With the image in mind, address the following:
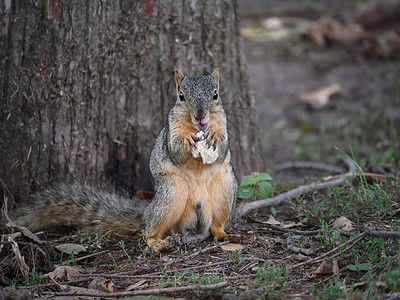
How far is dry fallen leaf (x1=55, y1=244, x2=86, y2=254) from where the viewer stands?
317 cm

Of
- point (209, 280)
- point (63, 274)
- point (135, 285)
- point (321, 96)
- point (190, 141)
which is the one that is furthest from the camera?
point (321, 96)

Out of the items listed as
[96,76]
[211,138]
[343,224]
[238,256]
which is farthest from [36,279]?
[343,224]

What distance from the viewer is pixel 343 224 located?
313cm

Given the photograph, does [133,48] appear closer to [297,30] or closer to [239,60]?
[239,60]

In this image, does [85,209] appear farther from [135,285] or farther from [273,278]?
[273,278]

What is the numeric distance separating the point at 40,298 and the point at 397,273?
1746 mm

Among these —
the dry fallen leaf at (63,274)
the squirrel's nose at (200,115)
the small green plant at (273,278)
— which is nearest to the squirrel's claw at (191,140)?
the squirrel's nose at (200,115)

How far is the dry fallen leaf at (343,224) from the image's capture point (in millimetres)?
3059

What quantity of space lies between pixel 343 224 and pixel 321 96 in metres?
3.82

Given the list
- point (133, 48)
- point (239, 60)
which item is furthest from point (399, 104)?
point (133, 48)

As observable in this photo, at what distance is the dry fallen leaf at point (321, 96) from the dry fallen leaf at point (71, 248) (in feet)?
14.1

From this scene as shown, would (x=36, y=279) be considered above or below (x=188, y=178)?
below

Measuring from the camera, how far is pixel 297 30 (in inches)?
352

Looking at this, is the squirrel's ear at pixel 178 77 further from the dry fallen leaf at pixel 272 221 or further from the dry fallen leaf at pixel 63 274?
the dry fallen leaf at pixel 63 274
